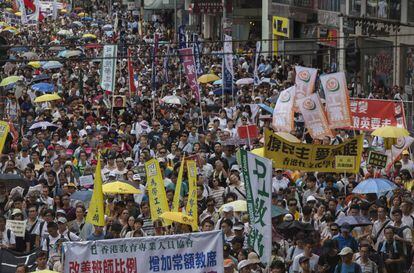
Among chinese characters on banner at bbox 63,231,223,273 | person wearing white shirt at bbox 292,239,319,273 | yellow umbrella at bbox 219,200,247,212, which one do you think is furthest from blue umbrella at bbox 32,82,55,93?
chinese characters on banner at bbox 63,231,223,273

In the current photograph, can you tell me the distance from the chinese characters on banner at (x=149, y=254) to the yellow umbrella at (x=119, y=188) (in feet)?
14.8

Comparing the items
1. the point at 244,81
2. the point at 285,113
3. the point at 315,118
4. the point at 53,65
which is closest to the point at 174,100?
the point at 244,81

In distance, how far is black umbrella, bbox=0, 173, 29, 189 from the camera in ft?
62.5

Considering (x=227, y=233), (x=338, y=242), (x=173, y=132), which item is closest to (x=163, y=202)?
(x=227, y=233)

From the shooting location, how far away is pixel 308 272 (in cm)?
1446

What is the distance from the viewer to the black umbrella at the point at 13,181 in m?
19.1

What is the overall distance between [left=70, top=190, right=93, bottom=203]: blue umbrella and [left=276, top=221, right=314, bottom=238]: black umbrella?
324 cm

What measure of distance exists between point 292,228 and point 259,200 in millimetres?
1708

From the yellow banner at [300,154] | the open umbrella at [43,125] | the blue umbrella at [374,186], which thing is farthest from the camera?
the open umbrella at [43,125]

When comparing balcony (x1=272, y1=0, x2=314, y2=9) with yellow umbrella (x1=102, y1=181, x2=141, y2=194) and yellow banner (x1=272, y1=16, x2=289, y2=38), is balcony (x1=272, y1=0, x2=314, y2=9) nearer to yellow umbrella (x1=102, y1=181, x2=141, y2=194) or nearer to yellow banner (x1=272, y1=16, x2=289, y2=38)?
yellow banner (x1=272, y1=16, x2=289, y2=38)

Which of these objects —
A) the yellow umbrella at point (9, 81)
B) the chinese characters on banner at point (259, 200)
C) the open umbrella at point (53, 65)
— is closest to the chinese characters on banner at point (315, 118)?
the chinese characters on banner at point (259, 200)

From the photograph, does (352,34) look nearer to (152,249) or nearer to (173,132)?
(173,132)

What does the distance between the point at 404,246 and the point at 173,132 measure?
32.7 feet

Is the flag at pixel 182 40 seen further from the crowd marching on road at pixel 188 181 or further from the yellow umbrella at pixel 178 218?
the yellow umbrella at pixel 178 218
